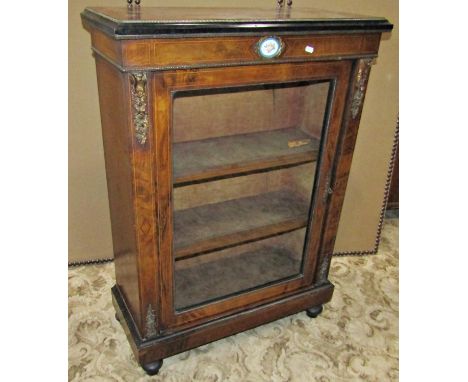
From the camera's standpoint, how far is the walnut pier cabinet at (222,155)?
3.05 ft

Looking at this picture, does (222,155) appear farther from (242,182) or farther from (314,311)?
(314,311)

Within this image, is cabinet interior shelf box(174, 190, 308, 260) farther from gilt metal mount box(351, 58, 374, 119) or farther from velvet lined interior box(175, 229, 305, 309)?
gilt metal mount box(351, 58, 374, 119)

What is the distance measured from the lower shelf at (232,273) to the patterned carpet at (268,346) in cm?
19

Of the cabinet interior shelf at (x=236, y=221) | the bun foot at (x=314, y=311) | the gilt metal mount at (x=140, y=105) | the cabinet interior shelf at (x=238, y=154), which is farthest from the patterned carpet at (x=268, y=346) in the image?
the gilt metal mount at (x=140, y=105)

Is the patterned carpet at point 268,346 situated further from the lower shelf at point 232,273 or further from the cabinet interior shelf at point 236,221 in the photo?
the cabinet interior shelf at point 236,221

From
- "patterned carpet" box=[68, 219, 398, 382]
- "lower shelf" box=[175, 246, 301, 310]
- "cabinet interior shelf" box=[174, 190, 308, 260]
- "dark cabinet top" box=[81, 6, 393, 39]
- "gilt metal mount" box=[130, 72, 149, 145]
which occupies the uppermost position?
"dark cabinet top" box=[81, 6, 393, 39]

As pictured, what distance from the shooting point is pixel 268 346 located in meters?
1.39

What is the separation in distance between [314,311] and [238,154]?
2.12 feet

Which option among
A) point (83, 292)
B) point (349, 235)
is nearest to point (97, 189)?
point (83, 292)

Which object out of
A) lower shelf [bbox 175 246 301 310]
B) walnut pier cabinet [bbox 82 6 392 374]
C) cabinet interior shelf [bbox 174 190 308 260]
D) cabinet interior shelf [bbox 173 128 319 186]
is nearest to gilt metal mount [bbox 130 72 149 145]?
walnut pier cabinet [bbox 82 6 392 374]

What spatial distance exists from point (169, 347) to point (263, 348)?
0.32 m

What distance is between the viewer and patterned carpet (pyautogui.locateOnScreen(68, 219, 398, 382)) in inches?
50.7

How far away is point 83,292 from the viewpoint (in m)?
1.55

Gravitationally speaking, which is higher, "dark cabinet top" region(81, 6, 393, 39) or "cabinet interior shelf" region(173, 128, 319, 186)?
"dark cabinet top" region(81, 6, 393, 39)
